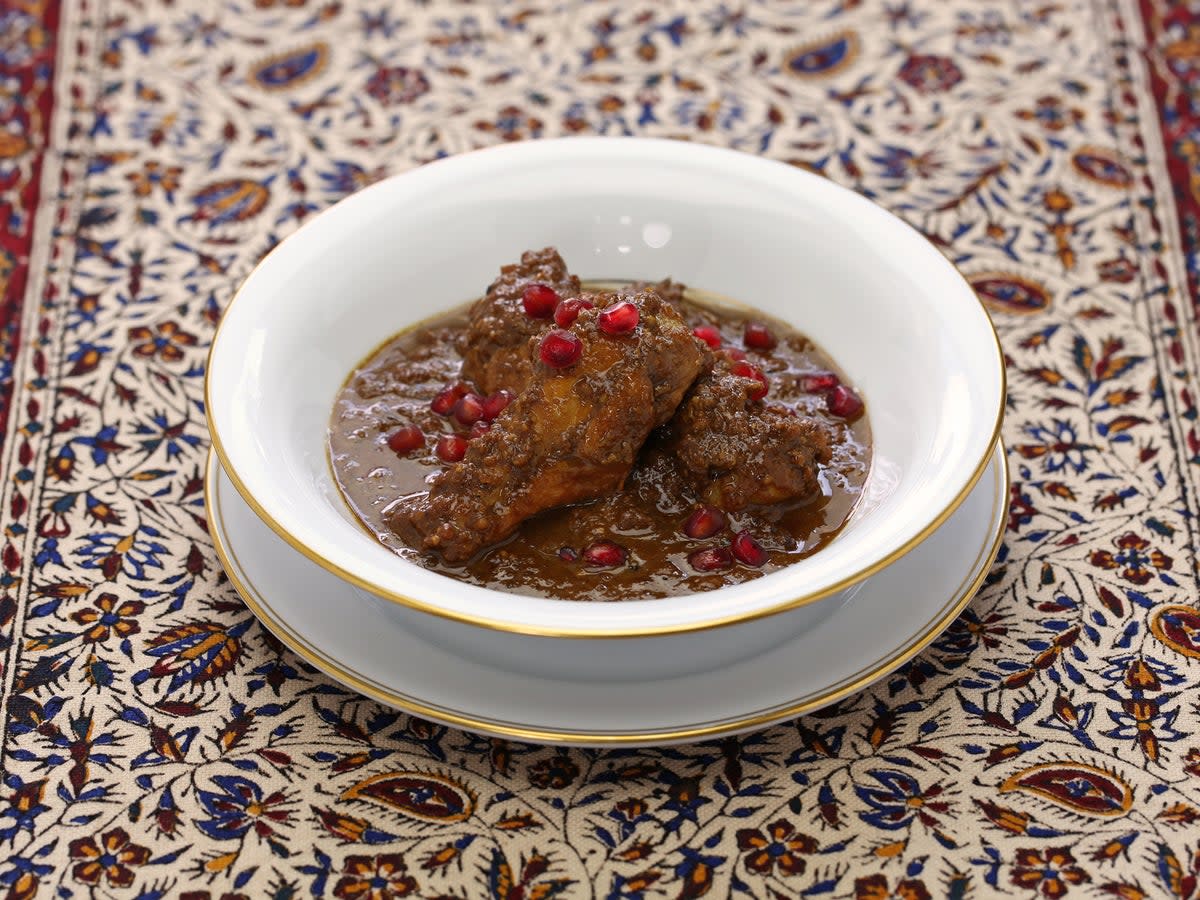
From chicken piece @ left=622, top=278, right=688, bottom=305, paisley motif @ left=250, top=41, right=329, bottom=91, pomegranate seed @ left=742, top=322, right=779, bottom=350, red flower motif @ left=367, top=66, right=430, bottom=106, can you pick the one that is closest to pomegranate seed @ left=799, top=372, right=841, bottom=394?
pomegranate seed @ left=742, top=322, right=779, bottom=350

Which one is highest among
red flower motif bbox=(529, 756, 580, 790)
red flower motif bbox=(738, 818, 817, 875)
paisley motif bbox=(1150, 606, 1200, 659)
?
paisley motif bbox=(1150, 606, 1200, 659)

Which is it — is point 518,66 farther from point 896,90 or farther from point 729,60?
point 896,90

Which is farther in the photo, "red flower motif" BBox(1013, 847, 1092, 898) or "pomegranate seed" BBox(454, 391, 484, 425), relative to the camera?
"pomegranate seed" BBox(454, 391, 484, 425)

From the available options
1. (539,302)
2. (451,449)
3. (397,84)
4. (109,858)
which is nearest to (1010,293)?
Answer: (539,302)

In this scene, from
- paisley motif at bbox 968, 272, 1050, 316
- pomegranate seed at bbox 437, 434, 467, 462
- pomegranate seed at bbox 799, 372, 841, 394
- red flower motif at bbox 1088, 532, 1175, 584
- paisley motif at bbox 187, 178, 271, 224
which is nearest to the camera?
pomegranate seed at bbox 437, 434, 467, 462

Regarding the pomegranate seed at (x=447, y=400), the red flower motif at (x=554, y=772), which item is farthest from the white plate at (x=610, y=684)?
the pomegranate seed at (x=447, y=400)

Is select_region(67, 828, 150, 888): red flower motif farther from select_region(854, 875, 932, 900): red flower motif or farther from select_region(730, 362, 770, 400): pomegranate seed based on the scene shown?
select_region(730, 362, 770, 400): pomegranate seed

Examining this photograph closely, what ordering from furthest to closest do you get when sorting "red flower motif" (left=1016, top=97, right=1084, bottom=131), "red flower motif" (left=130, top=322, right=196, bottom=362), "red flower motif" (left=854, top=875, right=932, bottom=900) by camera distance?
"red flower motif" (left=1016, top=97, right=1084, bottom=131), "red flower motif" (left=130, top=322, right=196, bottom=362), "red flower motif" (left=854, top=875, right=932, bottom=900)
